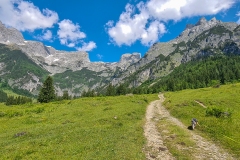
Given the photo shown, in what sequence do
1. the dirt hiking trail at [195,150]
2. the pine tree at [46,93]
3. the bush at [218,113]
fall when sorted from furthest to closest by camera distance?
1. the pine tree at [46,93]
2. the bush at [218,113]
3. the dirt hiking trail at [195,150]

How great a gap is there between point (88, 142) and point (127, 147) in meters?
4.62

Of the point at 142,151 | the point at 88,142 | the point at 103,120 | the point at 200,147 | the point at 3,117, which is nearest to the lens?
the point at 142,151

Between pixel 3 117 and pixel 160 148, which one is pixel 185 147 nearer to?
pixel 160 148

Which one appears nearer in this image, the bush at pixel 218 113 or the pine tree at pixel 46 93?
the bush at pixel 218 113

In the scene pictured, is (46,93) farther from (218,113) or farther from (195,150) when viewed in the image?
(195,150)

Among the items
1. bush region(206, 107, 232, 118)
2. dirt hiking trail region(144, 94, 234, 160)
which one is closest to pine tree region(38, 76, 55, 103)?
bush region(206, 107, 232, 118)

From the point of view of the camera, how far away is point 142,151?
59.4 feet

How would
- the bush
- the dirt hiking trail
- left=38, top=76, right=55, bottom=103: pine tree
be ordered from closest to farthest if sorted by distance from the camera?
the dirt hiking trail, the bush, left=38, top=76, right=55, bottom=103: pine tree

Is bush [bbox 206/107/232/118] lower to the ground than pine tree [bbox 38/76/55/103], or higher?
lower

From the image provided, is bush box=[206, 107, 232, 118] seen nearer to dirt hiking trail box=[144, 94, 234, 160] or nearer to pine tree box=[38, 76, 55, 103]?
dirt hiking trail box=[144, 94, 234, 160]

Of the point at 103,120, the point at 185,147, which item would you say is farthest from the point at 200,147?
the point at 103,120

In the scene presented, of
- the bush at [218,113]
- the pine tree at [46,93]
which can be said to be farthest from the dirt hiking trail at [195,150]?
the pine tree at [46,93]

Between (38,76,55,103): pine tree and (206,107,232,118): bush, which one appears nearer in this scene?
(206,107,232,118): bush

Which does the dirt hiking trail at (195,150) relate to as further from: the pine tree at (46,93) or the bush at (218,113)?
the pine tree at (46,93)
